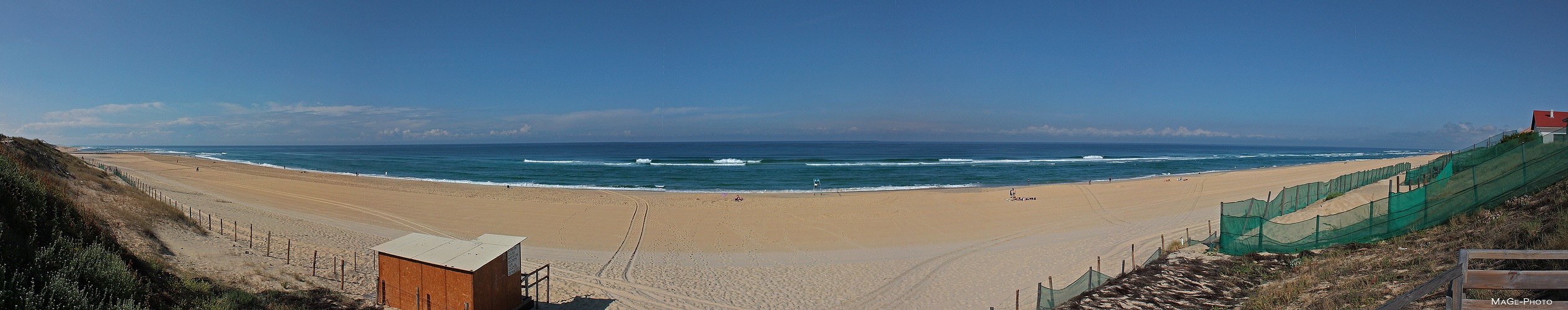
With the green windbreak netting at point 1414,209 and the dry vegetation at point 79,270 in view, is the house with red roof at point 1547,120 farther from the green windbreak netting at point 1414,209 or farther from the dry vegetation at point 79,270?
the dry vegetation at point 79,270

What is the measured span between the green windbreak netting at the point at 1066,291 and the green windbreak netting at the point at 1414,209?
13.1ft

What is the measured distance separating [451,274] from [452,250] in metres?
0.77

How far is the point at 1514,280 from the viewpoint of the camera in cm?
393

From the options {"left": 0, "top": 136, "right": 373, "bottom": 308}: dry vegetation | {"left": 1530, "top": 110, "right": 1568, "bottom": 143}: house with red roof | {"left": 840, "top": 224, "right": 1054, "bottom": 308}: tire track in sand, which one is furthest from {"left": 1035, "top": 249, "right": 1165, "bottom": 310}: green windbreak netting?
{"left": 1530, "top": 110, "right": 1568, "bottom": 143}: house with red roof

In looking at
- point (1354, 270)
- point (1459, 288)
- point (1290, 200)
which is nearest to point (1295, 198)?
point (1290, 200)

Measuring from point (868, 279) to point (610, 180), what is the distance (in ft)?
113

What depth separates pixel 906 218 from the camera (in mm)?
22547

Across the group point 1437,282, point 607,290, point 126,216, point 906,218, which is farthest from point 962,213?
point 126,216

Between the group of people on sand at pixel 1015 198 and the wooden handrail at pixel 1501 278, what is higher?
the wooden handrail at pixel 1501 278

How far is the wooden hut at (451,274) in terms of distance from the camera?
854 centimetres

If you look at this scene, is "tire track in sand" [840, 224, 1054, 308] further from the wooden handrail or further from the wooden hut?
the wooden handrail

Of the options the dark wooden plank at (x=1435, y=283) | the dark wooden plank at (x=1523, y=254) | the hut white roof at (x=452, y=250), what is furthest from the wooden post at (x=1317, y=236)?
the hut white roof at (x=452, y=250)

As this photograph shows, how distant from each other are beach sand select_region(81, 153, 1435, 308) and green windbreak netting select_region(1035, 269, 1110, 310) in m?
1.53

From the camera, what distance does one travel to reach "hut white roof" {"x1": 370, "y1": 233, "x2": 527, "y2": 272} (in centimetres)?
870
